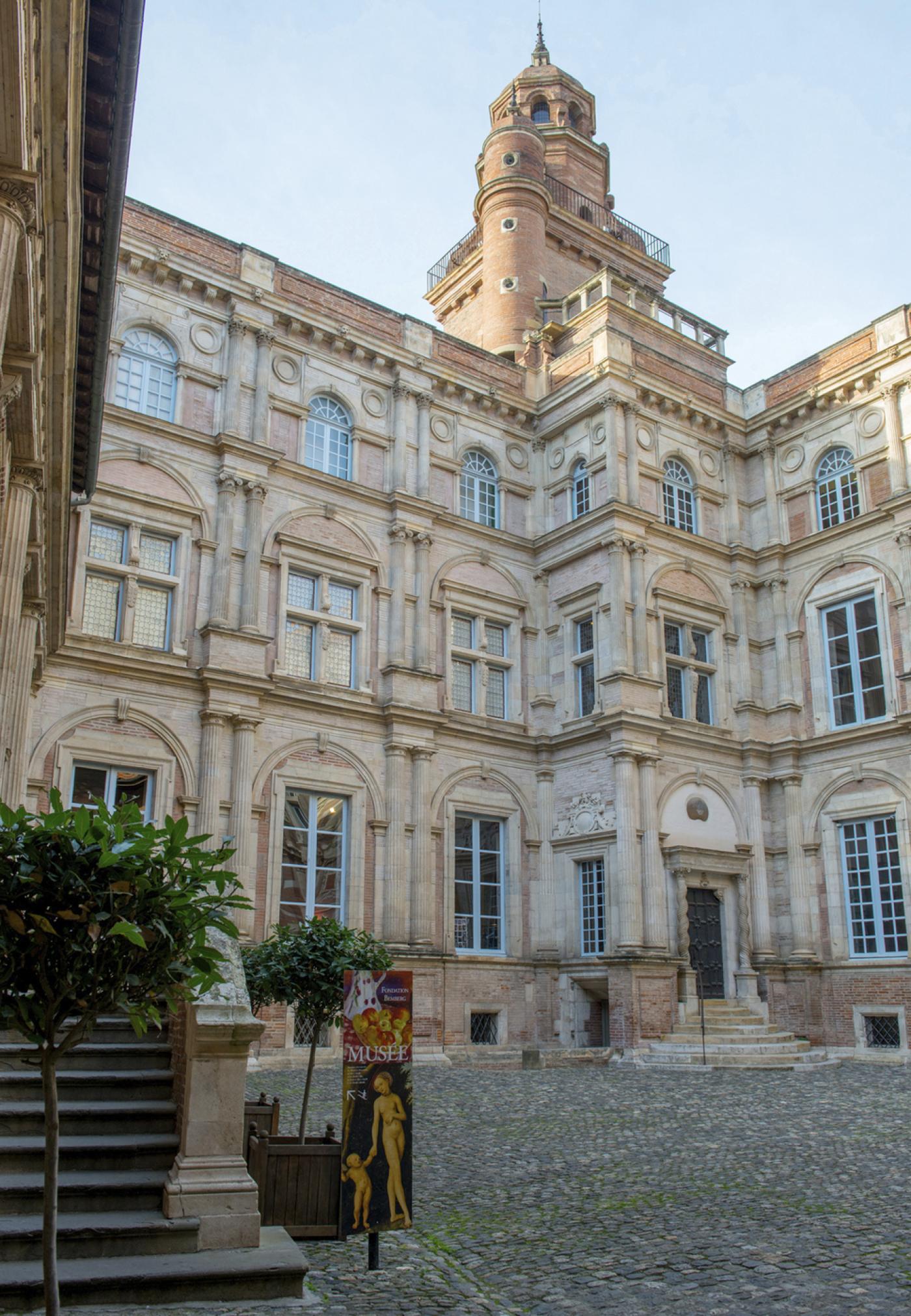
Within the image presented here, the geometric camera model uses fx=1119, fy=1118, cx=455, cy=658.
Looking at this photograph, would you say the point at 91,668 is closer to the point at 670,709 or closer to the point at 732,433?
the point at 670,709

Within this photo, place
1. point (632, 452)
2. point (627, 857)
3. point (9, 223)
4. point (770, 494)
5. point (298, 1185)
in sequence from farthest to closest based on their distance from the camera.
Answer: point (770, 494) → point (632, 452) → point (627, 857) → point (298, 1185) → point (9, 223)

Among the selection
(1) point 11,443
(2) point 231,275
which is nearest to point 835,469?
(2) point 231,275

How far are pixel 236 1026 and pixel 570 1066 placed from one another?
51.4 ft

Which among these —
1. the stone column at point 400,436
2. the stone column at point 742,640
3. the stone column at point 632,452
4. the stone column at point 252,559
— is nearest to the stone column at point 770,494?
the stone column at point 742,640

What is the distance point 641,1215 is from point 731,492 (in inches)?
889

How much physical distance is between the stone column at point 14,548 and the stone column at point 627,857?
1457 centimetres

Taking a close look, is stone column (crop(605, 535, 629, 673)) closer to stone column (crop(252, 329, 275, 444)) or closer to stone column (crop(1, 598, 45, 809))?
stone column (crop(252, 329, 275, 444))

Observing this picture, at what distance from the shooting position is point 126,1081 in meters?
8.36

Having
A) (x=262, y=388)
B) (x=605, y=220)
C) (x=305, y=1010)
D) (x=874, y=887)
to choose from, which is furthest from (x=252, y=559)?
(x=605, y=220)

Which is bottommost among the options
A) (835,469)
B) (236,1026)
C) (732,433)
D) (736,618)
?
(236,1026)

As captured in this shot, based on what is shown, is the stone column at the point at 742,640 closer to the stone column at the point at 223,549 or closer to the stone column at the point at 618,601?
the stone column at the point at 618,601

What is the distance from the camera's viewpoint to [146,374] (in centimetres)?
2250

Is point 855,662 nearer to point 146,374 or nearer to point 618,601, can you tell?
point 618,601

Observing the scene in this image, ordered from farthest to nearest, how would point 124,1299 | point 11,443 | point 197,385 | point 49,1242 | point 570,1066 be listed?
point 197,385
point 570,1066
point 11,443
point 124,1299
point 49,1242
